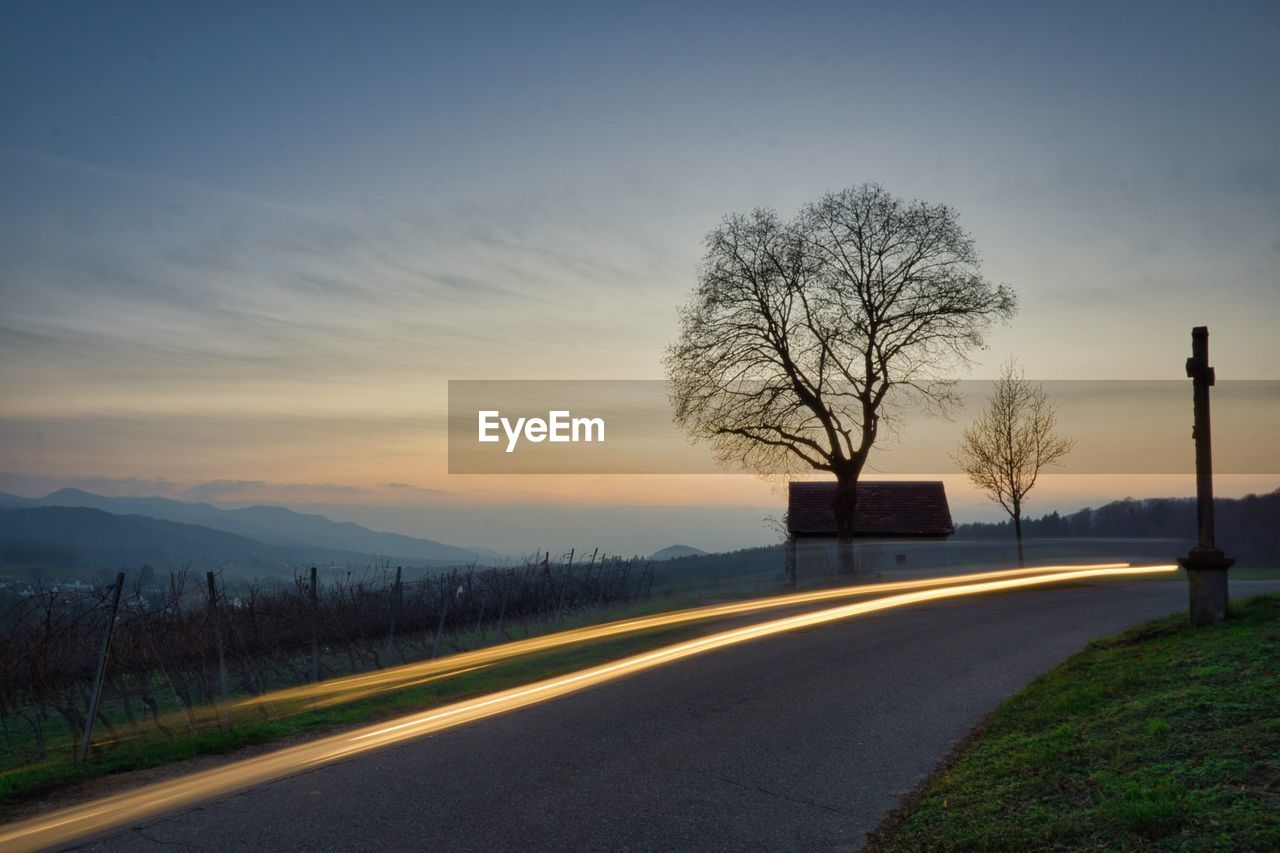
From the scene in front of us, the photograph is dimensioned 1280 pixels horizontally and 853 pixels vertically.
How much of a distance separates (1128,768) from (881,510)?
45.0 meters

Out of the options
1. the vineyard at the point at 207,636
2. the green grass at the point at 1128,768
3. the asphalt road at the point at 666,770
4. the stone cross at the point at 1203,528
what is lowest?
the vineyard at the point at 207,636

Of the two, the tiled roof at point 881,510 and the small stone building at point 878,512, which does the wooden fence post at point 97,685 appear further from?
the tiled roof at point 881,510

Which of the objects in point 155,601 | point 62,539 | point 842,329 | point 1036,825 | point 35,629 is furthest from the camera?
point 62,539

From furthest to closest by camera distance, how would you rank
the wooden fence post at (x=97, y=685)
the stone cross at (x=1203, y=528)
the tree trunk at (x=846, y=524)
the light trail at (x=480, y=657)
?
the tree trunk at (x=846, y=524) < the light trail at (x=480, y=657) < the stone cross at (x=1203, y=528) < the wooden fence post at (x=97, y=685)

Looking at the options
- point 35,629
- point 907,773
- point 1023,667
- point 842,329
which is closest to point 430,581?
point 35,629

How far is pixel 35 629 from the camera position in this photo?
16.5m

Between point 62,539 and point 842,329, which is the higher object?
point 842,329

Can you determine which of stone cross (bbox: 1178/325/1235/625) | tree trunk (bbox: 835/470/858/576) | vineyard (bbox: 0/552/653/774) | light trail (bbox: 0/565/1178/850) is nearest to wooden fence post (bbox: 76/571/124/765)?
A: vineyard (bbox: 0/552/653/774)

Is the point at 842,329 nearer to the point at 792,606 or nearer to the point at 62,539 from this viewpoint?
the point at 792,606

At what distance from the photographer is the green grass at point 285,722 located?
10.1m

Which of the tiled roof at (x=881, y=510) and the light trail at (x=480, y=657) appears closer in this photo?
the light trail at (x=480, y=657)

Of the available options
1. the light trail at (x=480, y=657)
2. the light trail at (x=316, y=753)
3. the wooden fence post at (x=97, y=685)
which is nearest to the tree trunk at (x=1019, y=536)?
the light trail at (x=480, y=657)

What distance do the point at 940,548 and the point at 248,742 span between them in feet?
125

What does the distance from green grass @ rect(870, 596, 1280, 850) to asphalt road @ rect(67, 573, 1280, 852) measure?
2.22 ft
